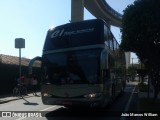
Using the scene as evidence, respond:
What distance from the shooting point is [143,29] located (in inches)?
782

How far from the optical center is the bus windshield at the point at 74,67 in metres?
16.0

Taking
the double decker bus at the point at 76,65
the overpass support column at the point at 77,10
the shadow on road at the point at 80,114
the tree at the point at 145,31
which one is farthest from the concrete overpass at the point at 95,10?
the double decker bus at the point at 76,65

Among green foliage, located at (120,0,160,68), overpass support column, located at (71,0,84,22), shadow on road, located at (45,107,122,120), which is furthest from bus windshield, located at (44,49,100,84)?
overpass support column, located at (71,0,84,22)

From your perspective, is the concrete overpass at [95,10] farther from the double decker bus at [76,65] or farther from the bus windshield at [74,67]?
the bus windshield at [74,67]

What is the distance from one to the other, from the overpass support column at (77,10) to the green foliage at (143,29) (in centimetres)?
3015

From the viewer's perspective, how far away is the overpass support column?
167 feet

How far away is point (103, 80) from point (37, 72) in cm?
2504

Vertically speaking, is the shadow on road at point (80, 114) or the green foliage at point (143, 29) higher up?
the green foliage at point (143, 29)

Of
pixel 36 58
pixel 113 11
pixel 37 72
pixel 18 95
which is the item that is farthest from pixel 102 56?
pixel 113 11

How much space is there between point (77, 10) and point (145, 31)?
3210 cm

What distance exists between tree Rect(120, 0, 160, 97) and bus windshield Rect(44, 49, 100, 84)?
449cm

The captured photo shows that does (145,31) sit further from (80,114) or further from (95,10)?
(95,10)

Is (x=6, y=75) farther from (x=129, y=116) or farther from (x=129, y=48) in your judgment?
(x=129, y=116)

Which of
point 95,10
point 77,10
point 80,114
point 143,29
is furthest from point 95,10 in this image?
point 80,114
